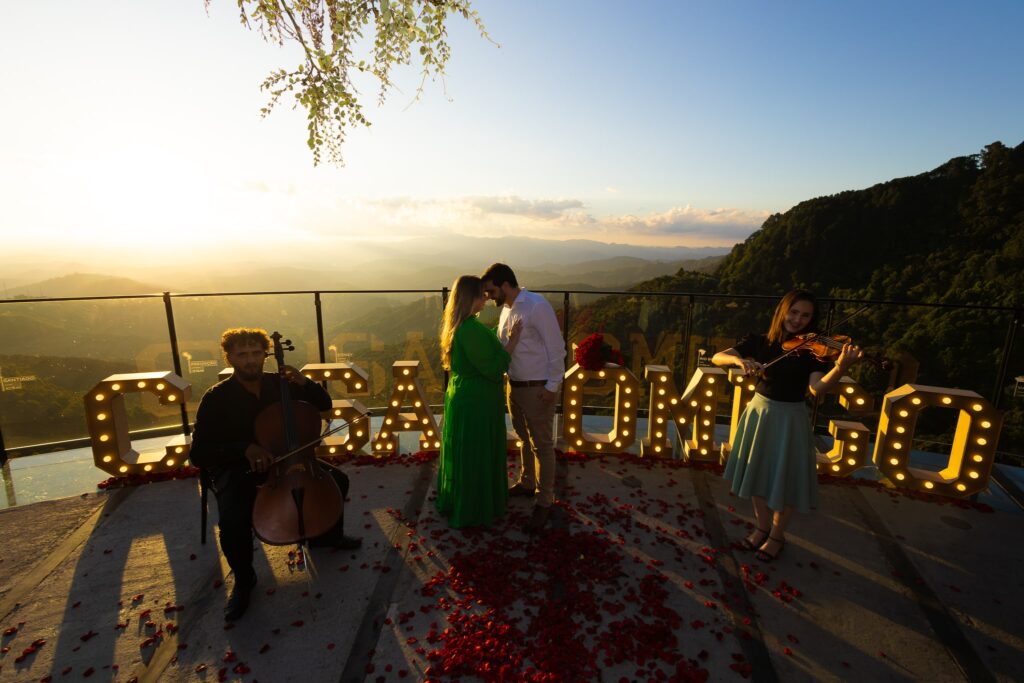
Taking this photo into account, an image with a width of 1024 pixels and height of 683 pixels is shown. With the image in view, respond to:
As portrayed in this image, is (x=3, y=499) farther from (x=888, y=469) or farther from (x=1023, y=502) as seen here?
(x=1023, y=502)

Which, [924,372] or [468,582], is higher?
[468,582]

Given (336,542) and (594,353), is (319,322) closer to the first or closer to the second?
(336,542)

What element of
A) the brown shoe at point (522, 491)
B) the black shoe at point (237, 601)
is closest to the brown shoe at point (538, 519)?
the brown shoe at point (522, 491)

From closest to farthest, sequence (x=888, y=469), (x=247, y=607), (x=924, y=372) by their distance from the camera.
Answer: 1. (x=247, y=607)
2. (x=888, y=469)
3. (x=924, y=372)

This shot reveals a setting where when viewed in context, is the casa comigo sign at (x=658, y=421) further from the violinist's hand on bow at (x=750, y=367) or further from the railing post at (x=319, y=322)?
the violinist's hand on bow at (x=750, y=367)

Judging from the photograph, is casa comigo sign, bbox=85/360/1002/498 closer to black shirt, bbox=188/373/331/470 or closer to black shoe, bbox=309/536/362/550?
black shirt, bbox=188/373/331/470

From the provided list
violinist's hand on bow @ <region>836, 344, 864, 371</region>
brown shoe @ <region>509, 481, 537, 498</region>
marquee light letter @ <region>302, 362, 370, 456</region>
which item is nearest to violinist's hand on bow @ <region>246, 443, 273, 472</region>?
marquee light letter @ <region>302, 362, 370, 456</region>

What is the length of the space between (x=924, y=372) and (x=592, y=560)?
32662 mm

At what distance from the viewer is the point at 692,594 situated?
11.6ft

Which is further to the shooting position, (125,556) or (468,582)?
(125,556)

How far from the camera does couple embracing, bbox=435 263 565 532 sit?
3994mm

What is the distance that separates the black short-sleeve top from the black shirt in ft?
12.6

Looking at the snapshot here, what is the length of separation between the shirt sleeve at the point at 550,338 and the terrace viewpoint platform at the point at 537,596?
55.5 inches

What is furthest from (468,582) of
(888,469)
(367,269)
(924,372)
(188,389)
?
(367,269)
